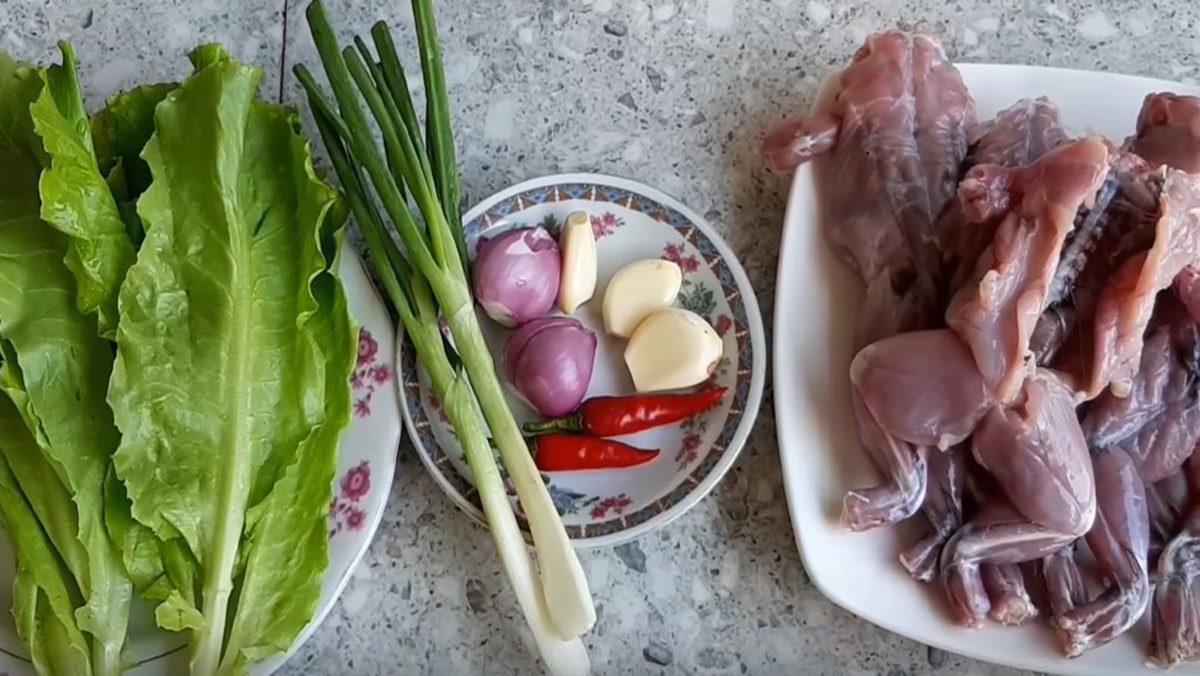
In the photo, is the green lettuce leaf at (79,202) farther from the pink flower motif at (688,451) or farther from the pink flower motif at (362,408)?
the pink flower motif at (688,451)

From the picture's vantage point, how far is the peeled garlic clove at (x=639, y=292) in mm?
1218

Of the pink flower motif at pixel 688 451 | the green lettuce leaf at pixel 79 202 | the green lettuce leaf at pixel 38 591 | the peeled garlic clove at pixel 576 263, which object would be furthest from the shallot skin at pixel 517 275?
the green lettuce leaf at pixel 38 591

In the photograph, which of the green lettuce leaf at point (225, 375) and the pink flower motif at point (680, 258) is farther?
the pink flower motif at point (680, 258)

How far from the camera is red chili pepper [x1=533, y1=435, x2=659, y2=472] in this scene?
1.17m

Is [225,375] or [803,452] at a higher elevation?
[225,375]

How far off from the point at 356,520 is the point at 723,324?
470 millimetres

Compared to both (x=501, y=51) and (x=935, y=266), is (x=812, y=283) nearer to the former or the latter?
(x=935, y=266)

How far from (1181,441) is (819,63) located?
2.10ft

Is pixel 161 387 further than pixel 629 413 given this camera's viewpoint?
No

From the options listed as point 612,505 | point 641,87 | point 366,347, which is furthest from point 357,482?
point 641,87

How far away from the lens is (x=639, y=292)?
4.00ft

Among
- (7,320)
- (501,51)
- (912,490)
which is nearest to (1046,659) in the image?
(912,490)

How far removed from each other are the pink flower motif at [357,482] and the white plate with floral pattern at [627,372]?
65mm

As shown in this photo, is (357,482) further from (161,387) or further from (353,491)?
(161,387)
